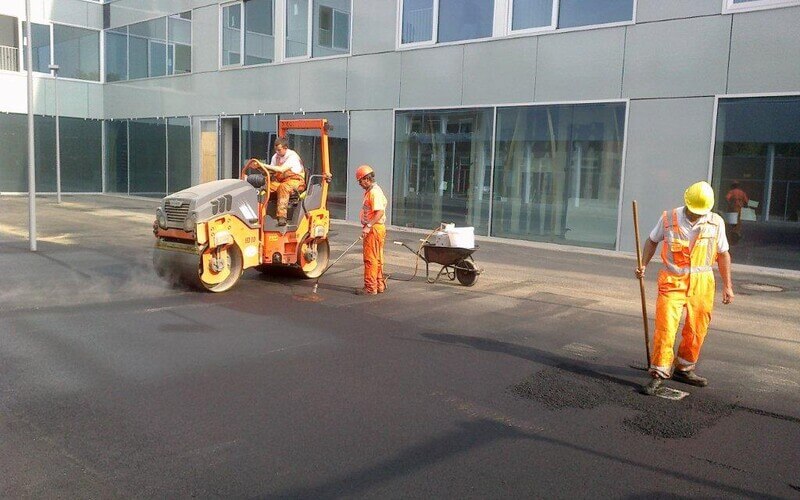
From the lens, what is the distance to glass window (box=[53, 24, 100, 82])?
29000 millimetres

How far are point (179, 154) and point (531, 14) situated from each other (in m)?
15.1

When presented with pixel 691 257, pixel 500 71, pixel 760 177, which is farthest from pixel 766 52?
pixel 691 257

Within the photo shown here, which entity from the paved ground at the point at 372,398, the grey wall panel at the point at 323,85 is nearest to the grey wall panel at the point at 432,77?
the grey wall panel at the point at 323,85

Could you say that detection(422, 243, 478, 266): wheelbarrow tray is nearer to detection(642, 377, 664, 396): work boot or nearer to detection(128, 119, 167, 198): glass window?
detection(642, 377, 664, 396): work boot

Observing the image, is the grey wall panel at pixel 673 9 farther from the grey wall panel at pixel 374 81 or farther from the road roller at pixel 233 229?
the road roller at pixel 233 229

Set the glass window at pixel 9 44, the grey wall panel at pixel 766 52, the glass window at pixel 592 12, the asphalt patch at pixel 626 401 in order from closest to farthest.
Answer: the asphalt patch at pixel 626 401 → the grey wall panel at pixel 766 52 → the glass window at pixel 592 12 → the glass window at pixel 9 44

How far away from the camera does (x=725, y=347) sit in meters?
7.36

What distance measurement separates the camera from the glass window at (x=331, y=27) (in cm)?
1984

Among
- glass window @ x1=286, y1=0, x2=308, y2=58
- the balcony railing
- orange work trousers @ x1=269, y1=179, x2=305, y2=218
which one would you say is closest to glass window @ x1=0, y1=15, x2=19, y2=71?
the balcony railing

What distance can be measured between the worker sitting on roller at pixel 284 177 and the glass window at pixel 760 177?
28.2 ft

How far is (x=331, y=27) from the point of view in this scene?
20188 mm

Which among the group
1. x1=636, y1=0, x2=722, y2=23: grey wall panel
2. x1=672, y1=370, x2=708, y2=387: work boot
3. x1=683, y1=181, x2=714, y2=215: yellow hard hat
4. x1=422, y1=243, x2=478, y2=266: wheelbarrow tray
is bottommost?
x1=672, y1=370, x2=708, y2=387: work boot

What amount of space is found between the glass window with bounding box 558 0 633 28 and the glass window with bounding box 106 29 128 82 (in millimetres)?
20108

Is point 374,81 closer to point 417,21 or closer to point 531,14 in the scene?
point 417,21
